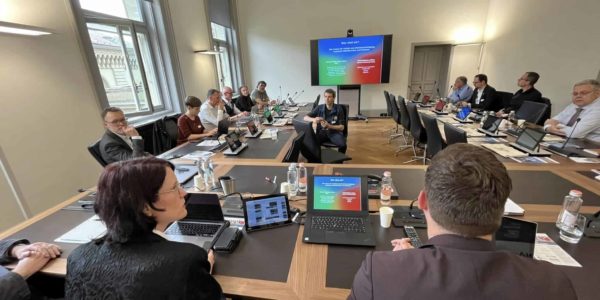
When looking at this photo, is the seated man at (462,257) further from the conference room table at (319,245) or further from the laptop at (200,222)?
the laptop at (200,222)

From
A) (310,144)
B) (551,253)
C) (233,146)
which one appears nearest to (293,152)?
(310,144)

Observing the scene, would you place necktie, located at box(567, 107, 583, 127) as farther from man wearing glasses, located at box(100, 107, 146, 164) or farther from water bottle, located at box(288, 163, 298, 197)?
man wearing glasses, located at box(100, 107, 146, 164)

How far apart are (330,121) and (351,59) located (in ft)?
12.3

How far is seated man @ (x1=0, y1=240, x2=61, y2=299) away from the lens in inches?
36.6

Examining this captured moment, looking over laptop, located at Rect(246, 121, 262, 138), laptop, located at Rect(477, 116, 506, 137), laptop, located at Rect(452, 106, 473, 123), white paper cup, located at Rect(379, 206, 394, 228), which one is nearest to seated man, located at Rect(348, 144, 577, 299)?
white paper cup, located at Rect(379, 206, 394, 228)

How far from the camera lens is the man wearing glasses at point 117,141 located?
2.05 metres

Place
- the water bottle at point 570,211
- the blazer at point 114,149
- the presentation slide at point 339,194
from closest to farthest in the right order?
the water bottle at point 570,211 → the presentation slide at point 339,194 → the blazer at point 114,149

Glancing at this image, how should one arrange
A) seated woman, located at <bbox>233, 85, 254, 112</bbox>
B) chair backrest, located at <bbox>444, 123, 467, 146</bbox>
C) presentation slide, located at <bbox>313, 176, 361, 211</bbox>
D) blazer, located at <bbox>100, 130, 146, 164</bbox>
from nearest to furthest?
presentation slide, located at <bbox>313, 176, 361, 211</bbox>, blazer, located at <bbox>100, 130, 146, 164</bbox>, chair backrest, located at <bbox>444, 123, 467, 146</bbox>, seated woman, located at <bbox>233, 85, 254, 112</bbox>

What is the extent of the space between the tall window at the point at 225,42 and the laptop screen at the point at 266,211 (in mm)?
5684

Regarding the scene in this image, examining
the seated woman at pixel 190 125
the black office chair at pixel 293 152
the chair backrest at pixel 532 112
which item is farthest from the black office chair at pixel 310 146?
the chair backrest at pixel 532 112

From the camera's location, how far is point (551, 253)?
3.33ft

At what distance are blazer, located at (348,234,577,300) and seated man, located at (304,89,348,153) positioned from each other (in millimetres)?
2963

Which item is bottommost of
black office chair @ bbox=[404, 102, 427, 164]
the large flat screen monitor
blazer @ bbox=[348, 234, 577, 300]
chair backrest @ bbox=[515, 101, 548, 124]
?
black office chair @ bbox=[404, 102, 427, 164]

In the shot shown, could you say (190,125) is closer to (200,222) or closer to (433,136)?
(200,222)
